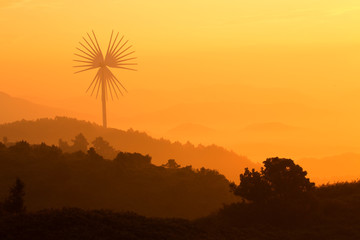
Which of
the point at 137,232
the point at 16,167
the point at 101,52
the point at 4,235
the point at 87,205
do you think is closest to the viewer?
the point at 4,235

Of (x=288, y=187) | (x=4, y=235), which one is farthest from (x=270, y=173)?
(x=4, y=235)

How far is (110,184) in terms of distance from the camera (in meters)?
86.9

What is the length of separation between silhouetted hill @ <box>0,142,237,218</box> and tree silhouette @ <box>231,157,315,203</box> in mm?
25166

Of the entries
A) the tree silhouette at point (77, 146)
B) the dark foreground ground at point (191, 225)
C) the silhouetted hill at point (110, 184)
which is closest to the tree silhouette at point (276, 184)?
the dark foreground ground at point (191, 225)

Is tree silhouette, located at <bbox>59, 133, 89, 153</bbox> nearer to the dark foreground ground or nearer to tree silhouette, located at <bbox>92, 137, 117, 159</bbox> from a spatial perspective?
tree silhouette, located at <bbox>92, 137, 117, 159</bbox>

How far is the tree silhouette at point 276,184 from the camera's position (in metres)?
56.2

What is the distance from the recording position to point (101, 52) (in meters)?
191

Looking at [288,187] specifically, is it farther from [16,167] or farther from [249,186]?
[16,167]

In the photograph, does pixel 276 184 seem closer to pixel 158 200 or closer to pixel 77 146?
pixel 158 200

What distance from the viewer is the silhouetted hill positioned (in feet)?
267

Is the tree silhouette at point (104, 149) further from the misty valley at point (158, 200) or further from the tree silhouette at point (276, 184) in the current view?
the tree silhouette at point (276, 184)

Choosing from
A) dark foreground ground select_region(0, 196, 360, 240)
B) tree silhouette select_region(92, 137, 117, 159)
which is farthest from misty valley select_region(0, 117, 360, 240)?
tree silhouette select_region(92, 137, 117, 159)

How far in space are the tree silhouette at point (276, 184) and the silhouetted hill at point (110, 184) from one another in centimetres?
2517

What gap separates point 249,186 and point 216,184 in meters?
34.6
